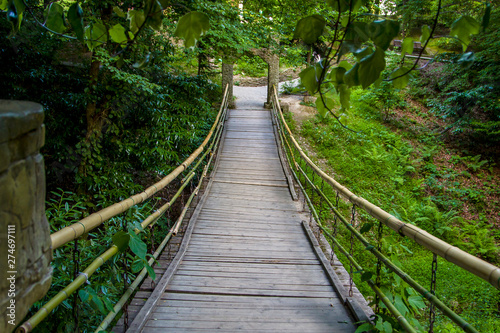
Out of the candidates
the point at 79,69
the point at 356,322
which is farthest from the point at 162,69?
the point at 356,322

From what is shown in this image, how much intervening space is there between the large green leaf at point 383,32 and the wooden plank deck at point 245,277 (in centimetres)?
177

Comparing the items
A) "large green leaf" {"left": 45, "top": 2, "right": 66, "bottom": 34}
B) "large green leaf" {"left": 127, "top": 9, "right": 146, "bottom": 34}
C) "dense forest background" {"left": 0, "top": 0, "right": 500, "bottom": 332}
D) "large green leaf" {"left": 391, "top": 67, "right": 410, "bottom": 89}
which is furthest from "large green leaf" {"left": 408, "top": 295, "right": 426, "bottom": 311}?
"large green leaf" {"left": 45, "top": 2, "right": 66, "bottom": 34}

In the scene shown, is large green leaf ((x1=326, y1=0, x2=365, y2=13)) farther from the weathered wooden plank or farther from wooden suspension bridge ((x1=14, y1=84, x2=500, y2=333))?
the weathered wooden plank

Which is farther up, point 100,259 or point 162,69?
point 162,69

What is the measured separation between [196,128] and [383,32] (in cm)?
574

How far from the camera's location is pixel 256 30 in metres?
5.72

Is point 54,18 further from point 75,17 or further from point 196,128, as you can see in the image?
point 196,128

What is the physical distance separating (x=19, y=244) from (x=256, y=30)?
5743 mm

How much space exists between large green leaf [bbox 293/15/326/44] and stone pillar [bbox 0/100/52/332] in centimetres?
66

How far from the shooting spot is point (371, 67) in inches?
25.0

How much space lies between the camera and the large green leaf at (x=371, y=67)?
62 centimetres

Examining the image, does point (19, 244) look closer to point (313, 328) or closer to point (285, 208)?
point (313, 328)

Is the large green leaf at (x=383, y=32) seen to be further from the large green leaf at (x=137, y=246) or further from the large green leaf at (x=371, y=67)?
the large green leaf at (x=137, y=246)

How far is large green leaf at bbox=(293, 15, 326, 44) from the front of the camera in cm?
72
